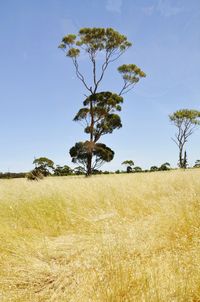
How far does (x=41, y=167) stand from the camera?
89.8 ft

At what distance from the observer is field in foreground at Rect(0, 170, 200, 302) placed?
258 centimetres

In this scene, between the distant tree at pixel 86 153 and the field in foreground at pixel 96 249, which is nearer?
the field in foreground at pixel 96 249

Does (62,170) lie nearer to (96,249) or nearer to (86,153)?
(86,153)

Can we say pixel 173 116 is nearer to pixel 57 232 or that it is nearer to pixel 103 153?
pixel 103 153

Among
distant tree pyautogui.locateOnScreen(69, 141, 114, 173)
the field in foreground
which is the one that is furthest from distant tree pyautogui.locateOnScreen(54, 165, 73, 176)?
the field in foreground

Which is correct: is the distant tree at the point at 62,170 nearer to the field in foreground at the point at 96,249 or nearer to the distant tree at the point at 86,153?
the distant tree at the point at 86,153

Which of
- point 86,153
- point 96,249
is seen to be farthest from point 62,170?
point 96,249

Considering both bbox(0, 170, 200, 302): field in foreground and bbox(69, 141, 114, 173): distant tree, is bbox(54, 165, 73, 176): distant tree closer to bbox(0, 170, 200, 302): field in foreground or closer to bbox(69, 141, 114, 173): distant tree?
bbox(69, 141, 114, 173): distant tree

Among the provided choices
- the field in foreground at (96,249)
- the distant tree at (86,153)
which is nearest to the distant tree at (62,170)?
the distant tree at (86,153)

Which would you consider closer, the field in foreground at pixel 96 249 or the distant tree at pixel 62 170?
the field in foreground at pixel 96 249

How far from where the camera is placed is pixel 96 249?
3645 mm

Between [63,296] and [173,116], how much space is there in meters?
40.0

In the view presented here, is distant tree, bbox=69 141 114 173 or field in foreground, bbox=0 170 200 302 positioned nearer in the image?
field in foreground, bbox=0 170 200 302

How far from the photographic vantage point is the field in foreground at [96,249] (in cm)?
258
